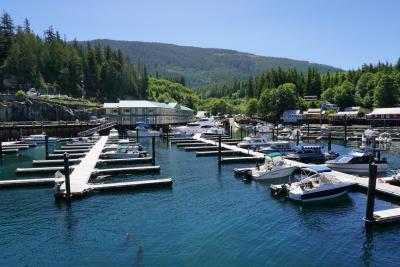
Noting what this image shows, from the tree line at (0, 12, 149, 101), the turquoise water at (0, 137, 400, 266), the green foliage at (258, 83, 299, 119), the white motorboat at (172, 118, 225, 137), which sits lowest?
the turquoise water at (0, 137, 400, 266)

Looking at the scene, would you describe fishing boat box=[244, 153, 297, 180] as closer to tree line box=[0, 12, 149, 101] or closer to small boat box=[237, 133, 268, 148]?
small boat box=[237, 133, 268, 148]

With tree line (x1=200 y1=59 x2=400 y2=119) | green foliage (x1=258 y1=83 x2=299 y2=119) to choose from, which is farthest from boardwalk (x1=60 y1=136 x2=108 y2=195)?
tree line (x1=200 y1=59 x2=400 y2=119)

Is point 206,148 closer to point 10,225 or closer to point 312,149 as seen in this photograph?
point 312,149

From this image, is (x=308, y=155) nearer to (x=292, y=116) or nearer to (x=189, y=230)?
(x=189, y=230)

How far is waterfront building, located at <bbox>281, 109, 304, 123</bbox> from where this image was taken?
507ft

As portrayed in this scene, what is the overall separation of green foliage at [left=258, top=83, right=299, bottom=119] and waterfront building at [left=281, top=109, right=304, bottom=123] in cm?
412

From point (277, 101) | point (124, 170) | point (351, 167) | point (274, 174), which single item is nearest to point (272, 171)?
point (274, 174)

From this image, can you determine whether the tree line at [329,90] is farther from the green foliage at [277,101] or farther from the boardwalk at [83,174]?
the boardwalk at [83,174]

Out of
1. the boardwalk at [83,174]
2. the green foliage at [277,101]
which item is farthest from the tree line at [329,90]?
the boardwalk at [83,174]

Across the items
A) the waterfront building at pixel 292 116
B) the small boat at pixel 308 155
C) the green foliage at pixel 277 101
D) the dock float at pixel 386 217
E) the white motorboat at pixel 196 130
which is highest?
the green foliage at pixel 277 101

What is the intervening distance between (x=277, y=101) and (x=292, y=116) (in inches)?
406

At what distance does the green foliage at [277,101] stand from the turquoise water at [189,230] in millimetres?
124032

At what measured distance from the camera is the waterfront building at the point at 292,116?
507 ft

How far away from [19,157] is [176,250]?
179ft
